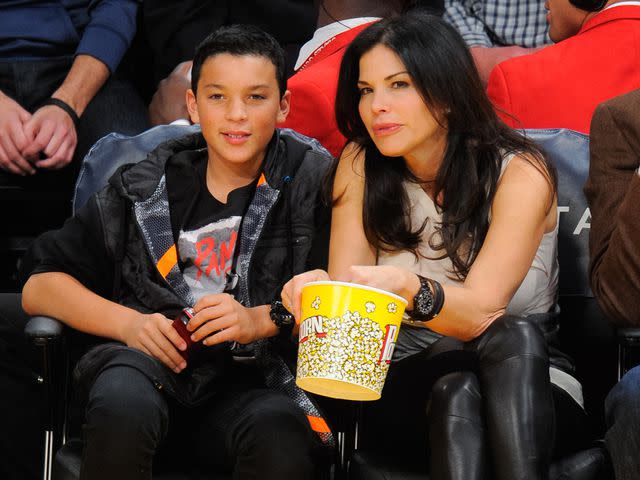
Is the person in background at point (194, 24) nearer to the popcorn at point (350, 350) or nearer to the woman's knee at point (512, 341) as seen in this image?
the woman's knee at point (512, 341)

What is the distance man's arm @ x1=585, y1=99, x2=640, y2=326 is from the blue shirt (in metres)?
1.75

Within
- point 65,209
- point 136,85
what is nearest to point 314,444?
point 65,209

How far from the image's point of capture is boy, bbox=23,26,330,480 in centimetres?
213

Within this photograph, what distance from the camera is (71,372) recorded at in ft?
7.82

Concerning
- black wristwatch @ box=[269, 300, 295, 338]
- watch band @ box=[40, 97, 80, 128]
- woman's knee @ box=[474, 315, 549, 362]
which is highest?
watch band @ box=[40, 97, 80, 128]

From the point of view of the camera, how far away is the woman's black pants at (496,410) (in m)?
1.78

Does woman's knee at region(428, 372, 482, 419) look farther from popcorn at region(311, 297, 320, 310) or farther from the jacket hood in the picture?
the jacket hood

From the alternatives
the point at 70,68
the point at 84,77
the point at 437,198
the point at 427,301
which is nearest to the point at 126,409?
the point at 427,301

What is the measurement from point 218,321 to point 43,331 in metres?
0.35

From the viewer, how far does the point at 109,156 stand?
8.94ft

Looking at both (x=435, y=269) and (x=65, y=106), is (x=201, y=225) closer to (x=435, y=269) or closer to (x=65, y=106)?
(x=435, y=269)

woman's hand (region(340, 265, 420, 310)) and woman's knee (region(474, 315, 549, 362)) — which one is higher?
woman's hand (region(340, 265, 420, 310))

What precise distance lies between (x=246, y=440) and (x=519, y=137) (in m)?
0.89

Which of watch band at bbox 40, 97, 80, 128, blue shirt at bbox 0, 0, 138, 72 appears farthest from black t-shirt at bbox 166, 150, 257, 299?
blue shirt at bbox 0, 0, 138, 72
